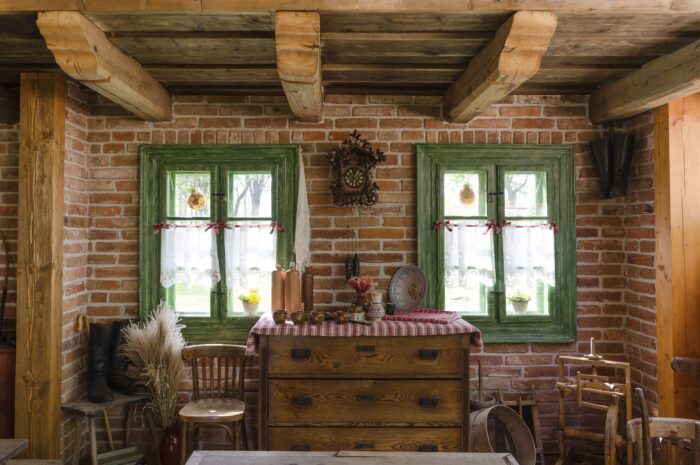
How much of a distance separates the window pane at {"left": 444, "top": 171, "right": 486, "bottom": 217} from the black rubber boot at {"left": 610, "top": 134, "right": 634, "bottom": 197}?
913 millimetres

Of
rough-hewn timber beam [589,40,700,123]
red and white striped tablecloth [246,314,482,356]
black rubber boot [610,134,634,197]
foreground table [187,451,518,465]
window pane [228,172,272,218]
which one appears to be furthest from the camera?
window pane [228,172,272,218]

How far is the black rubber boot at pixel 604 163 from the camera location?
12.5ft

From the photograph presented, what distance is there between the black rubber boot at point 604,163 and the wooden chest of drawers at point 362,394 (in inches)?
62.7

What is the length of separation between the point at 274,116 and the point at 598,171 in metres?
2.45

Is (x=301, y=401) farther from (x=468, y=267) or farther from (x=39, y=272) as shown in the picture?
(x=39, y=272)

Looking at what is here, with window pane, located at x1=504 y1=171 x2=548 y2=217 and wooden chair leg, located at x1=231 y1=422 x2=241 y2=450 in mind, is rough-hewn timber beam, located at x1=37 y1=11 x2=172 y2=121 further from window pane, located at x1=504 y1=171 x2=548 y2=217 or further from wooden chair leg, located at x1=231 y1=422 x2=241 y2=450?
window pane, located at x1=504 y1=171 x2=548 y2=217

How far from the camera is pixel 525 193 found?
13.1 feet

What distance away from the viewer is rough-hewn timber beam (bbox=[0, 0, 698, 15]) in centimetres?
233

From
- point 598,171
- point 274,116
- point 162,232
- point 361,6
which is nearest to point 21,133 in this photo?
point 162,232

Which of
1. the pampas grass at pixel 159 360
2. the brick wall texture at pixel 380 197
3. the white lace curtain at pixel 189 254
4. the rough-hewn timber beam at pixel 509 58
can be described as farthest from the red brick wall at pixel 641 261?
the pampas grass at pixel 159 360

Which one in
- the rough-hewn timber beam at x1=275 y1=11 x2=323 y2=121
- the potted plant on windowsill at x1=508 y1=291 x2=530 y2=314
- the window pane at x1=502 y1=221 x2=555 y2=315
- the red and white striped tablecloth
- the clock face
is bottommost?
the red and white striped tablecloth

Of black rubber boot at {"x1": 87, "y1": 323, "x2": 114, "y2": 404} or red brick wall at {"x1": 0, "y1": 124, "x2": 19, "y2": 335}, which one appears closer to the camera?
black rubber boot at {"x1": 87, "y1": 323, "x2": 114, "y2": 404}

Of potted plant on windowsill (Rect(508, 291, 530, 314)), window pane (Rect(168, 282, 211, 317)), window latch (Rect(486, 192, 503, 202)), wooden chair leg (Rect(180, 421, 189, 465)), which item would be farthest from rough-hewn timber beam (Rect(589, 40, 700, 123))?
wooden chair leg (Rect(180, 421, 189, 465))

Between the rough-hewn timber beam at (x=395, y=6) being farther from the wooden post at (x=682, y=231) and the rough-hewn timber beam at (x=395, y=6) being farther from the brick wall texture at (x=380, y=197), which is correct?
the brick wall texture at (x=380, y=197)
